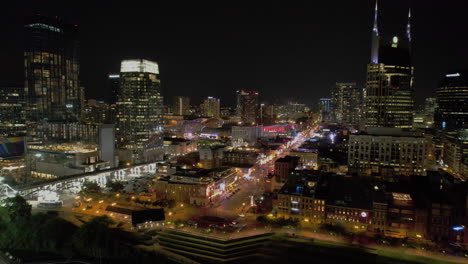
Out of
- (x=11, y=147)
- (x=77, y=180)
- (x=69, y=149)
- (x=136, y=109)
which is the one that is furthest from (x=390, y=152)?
(x=11, y=147)

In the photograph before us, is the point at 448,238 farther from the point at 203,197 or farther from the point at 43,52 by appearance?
the point at 43,52

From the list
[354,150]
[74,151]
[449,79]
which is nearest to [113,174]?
[74,151]

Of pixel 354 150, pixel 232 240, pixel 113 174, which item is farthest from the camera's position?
pixel 354 150

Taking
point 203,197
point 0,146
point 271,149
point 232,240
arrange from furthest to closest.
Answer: point 271,149 → point 0,146 → point 203,197 → point 232,240

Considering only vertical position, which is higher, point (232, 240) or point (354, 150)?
point (354, 150)

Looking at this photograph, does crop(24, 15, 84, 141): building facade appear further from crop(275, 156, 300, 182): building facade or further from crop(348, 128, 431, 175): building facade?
crop(348, 128, 431, 175): building facade

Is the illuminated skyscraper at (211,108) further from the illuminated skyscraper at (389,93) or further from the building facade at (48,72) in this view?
the illuminated skyscraper at (389,93)

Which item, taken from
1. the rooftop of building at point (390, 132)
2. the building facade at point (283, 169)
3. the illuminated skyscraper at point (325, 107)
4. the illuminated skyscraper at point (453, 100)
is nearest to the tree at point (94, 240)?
the building facade at point (283, 169)

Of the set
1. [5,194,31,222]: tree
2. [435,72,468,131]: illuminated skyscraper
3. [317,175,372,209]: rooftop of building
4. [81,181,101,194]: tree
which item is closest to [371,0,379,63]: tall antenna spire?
[435,72,468,131]: illuminated skyscraper
